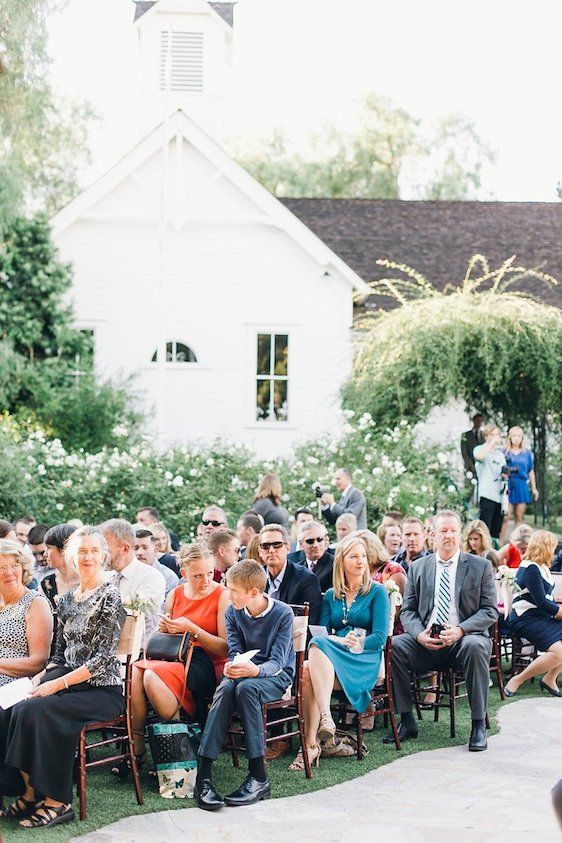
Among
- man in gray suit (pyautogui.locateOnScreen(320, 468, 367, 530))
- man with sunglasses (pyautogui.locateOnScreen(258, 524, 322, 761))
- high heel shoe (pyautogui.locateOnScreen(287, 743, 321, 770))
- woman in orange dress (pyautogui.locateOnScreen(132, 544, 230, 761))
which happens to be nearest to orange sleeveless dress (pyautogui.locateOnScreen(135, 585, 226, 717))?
woman in orange dress (pyautogui.locateOnScreen(132, 544, 230, 761))

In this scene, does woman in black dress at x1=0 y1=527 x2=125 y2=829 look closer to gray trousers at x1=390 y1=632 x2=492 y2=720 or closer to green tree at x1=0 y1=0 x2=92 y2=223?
gray trousers at x1=390 y1=632 x2=492 y2=720

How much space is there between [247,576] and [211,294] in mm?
15212

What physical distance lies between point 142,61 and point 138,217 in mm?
5551

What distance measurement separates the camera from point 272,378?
2250cm

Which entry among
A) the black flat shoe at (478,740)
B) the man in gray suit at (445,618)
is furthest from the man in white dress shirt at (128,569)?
the black flat shoe at (478,740)

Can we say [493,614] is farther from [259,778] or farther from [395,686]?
[259,778]

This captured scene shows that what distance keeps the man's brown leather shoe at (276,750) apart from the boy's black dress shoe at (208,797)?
1015 millimetres

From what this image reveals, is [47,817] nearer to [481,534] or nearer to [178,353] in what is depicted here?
[481,534]

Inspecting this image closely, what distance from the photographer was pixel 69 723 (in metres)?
6.91

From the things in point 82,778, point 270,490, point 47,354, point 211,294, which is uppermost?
point 211,294

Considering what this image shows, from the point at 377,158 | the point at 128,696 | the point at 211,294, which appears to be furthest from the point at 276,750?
the point at 377,158

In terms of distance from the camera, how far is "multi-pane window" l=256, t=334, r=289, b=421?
888 inches

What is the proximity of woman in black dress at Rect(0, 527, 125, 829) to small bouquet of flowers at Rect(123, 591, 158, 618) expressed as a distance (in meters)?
0.05

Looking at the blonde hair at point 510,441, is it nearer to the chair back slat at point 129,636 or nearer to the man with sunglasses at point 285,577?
the man with sunglasses at point 285,577
